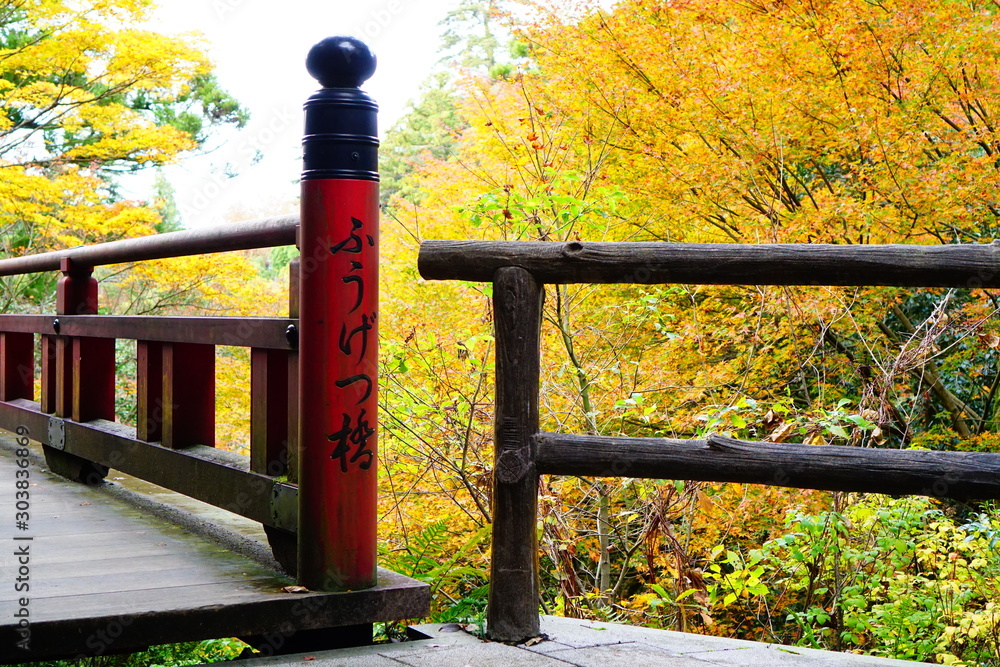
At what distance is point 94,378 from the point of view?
12.1ft

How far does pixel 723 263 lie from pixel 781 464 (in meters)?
0.49

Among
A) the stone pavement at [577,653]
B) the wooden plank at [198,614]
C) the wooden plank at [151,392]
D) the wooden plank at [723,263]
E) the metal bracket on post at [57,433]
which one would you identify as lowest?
the stone pavement at [577,653]

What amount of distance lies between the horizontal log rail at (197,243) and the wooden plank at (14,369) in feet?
4.39

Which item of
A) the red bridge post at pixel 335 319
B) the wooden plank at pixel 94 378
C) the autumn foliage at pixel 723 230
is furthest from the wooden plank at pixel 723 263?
the autumn foliage at pixel 723 230

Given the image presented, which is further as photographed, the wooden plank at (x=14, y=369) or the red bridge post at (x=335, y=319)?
the wooden plank at (x=14, y=369)

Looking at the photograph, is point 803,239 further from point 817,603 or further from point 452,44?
point 452,44

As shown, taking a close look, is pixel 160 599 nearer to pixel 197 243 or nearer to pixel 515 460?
pixel 515 460

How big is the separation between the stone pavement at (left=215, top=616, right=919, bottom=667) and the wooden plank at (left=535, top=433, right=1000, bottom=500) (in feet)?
1.36

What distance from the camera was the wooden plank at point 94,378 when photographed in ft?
12.0

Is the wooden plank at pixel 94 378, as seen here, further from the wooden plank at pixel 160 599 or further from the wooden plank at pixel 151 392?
the wooden plank at pixel 160 599

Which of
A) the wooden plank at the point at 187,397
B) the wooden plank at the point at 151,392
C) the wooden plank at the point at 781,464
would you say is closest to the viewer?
the wooden plank at the point at 781,464

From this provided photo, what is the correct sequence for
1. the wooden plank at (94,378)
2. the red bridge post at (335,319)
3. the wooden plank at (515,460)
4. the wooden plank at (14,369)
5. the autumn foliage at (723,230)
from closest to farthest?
the red bridge post at (335,319) → the wooden plank at (515,460) → the wooden plank at (94,378) → the wooden plank at (14,369) → the autumn foliage at (723,230)

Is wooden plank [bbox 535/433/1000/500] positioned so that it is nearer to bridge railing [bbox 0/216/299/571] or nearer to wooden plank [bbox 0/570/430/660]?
wooden plank [bbox 0/570/430/660]

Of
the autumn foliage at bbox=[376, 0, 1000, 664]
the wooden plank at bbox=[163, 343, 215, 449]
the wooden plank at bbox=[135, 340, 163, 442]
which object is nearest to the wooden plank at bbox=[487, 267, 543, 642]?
the wooden plank at bbox=[163, 343, 215, 449]
